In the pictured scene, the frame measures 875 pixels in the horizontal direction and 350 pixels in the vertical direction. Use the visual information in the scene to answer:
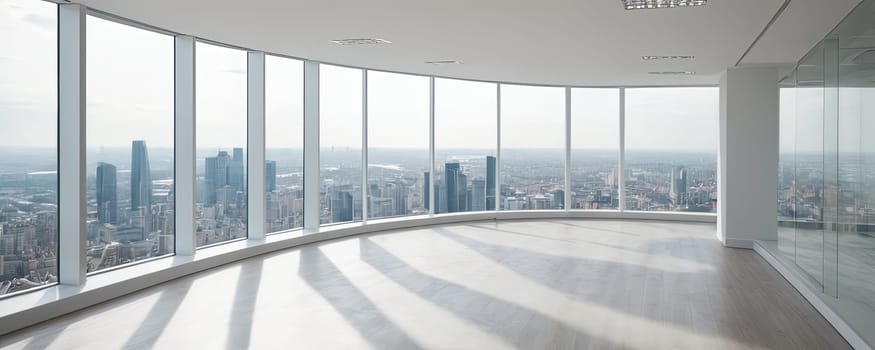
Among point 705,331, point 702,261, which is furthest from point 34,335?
point 702,261

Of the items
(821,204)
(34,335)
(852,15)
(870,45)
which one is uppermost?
(852,15)

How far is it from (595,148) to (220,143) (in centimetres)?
865

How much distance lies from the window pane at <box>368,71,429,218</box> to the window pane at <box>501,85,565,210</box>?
2.19 meters

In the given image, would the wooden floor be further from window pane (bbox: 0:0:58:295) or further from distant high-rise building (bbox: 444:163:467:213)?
distant high-rise building (bbox: 444:163:467:213)

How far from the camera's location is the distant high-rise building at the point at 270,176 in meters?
9.24

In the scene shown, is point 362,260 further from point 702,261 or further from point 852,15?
point 852,15

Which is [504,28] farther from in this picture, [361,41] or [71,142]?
[71,142]

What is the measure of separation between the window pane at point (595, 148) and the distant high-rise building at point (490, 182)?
193cm

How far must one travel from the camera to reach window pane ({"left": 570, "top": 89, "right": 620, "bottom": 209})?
554 inches

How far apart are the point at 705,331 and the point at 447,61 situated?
594 centimetres

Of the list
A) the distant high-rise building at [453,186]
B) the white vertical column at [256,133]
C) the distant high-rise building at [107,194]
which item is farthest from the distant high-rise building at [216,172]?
the distant high-rise building at [453,186]

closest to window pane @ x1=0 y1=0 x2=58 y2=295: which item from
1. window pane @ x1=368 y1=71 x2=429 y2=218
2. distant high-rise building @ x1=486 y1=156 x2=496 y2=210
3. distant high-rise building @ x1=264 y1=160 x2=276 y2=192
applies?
distant high-rise building @ x1=264 y1=160 x2=276 y2=192

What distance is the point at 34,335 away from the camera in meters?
5.08

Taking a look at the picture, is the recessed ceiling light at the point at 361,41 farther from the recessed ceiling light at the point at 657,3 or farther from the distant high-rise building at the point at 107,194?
the recessed ceiling light at the point at 657,3
